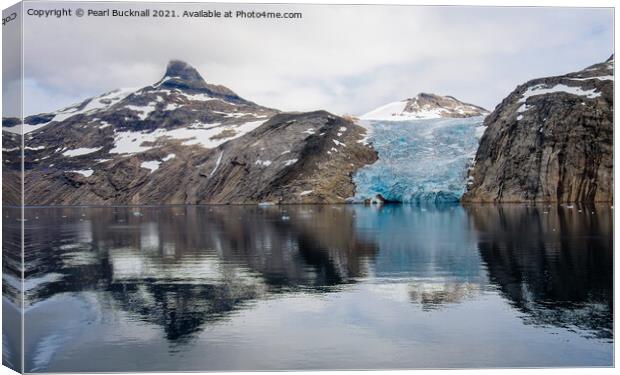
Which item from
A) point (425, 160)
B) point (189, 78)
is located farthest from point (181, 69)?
point (425, 160)

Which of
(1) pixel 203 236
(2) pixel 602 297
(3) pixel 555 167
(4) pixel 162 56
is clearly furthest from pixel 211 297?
(3) pixel 555 167

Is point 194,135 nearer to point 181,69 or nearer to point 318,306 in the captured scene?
point 181,69

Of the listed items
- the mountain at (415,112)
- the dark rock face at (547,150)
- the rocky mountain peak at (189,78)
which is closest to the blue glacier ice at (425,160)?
the mountain at (415,112)

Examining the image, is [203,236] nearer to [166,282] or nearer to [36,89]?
[166,282]

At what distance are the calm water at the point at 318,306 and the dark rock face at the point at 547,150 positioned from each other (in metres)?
35.4

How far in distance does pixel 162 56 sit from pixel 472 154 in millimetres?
78590

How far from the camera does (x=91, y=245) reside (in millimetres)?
38000

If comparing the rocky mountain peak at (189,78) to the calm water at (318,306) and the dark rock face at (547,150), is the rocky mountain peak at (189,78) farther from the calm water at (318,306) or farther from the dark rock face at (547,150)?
the dark rock face at (547,150)

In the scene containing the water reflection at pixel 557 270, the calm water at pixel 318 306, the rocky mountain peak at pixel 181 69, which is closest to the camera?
the calm water at pixel 318 306

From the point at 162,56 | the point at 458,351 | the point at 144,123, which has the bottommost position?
the point at 458,351

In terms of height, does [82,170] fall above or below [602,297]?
above

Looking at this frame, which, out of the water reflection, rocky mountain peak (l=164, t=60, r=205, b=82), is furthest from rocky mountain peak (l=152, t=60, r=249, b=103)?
the water reflection

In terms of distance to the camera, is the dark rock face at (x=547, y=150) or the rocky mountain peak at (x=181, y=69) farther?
the dark rock face at (x=547, y=150)

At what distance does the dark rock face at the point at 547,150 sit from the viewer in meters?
68.9
